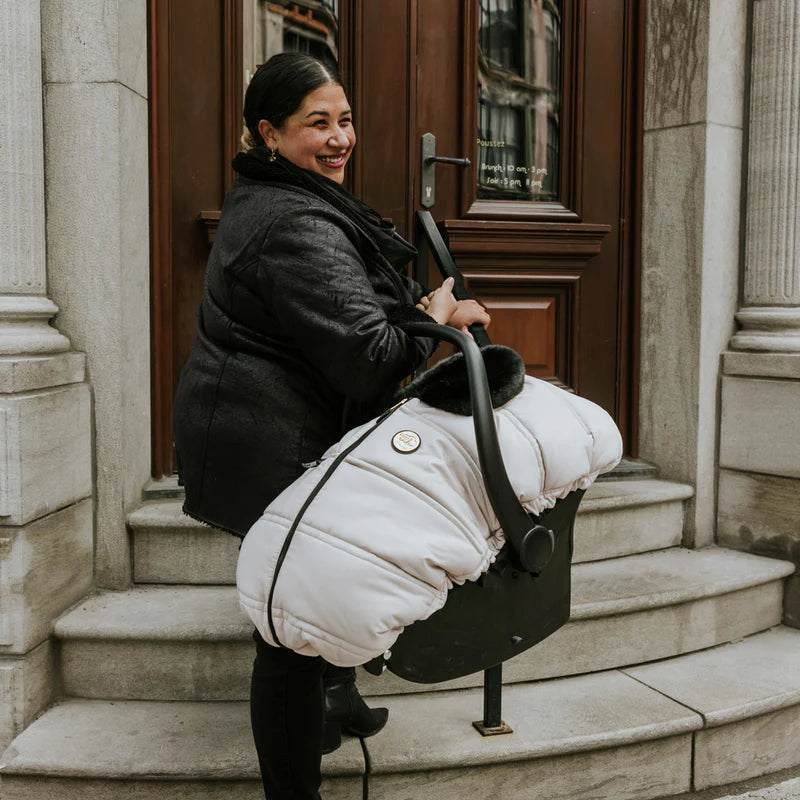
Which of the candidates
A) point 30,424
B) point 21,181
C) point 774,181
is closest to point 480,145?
point 774,181

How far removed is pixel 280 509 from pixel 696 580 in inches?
85.3

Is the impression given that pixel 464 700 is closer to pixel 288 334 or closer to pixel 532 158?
pixel 288 334

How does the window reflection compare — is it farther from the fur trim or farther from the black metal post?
the black metal post

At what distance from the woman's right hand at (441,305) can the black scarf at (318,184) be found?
147 mm

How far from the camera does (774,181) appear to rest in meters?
3.81

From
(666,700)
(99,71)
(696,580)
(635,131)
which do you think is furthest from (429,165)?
(666,700)

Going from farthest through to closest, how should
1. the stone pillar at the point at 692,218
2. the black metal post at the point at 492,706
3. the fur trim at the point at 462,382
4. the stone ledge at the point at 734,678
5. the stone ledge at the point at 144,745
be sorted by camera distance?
1. the stone pillar at the point at 692,218
2. the stone ledge at the point at 734,678
3. the black metal post at the point at 492,706
4. the stone ledge at the point at 144,745
5. the fur trim at the point at 462,382

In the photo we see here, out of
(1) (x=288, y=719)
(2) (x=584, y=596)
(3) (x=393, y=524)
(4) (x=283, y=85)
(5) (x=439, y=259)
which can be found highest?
(4) (x=283, y=85)

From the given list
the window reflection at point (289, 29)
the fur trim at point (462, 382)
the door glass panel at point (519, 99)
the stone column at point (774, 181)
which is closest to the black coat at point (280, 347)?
the fur trim at point (462, 382)

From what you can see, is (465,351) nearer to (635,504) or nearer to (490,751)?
(490,751)

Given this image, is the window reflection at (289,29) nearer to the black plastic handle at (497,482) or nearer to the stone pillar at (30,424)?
the stone pillar at (30,424)

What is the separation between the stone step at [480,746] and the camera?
2.56 metres

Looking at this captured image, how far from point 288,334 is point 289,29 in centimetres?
211

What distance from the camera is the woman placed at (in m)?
1.94
